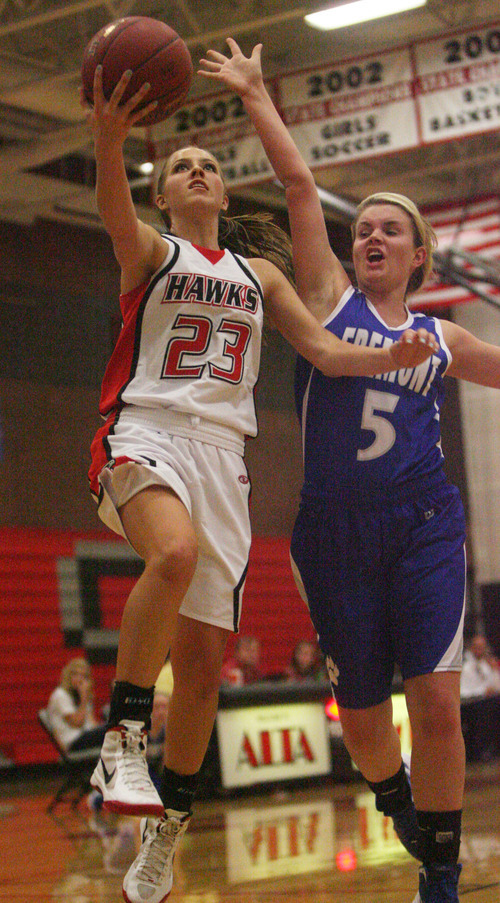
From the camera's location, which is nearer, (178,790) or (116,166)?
(116,166)

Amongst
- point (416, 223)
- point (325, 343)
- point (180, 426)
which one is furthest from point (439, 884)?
point (416, 223)

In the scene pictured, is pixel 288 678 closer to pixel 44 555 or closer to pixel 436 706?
pixel 44 555

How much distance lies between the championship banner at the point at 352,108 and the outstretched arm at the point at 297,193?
17.8 ft

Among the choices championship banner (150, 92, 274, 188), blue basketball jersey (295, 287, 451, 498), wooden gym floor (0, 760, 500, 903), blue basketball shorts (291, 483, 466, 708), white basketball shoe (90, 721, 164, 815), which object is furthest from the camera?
championship banner (150, 92, 274, 188)

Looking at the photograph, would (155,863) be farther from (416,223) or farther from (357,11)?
(357,11)

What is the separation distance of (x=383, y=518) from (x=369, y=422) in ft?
1.03

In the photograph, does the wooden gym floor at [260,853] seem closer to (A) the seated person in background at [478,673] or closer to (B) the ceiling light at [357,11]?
(A) the seated person in background at [478,673]

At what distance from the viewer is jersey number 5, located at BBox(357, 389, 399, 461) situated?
340 centimetres

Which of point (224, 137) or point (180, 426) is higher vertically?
point (224, 137)

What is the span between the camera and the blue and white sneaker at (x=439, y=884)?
10.3 feet

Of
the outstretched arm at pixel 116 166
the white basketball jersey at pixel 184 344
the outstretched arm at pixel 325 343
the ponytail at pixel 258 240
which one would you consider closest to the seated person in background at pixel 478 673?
the ponytail at pixel 258 240

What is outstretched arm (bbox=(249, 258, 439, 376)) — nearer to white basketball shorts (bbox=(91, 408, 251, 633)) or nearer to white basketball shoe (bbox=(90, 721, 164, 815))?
white basketball shorts (bbox=(91, 408, 251, 633))

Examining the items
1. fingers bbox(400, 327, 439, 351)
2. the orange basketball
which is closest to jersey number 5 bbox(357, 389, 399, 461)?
fingers bbox(400, 327, 439, 351)

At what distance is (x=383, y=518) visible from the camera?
10.9 feet
